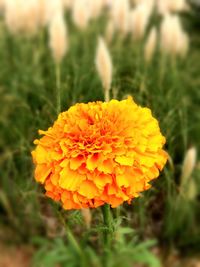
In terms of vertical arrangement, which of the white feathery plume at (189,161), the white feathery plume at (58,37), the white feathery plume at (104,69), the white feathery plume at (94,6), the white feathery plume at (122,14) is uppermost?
the white feathery plume at (94,6)

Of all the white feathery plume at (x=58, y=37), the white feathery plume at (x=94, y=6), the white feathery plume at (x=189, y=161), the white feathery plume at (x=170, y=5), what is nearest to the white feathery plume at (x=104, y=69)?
the white feathery plume at (x=189, y=161)

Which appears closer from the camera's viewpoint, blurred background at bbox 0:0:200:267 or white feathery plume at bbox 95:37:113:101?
white feathery plume at bbox 95:37:113:101

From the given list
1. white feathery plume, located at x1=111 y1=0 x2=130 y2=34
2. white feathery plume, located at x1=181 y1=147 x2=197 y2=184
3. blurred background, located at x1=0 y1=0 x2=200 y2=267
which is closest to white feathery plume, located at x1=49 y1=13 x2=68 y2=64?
blurred background, located at x1=0 y1=0 x2=200 y2=267

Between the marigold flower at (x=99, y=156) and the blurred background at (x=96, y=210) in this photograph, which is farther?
the blurred background at (x=96, y=210)

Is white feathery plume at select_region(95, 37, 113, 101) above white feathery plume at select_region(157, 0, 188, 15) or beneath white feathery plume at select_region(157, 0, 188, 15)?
beneath

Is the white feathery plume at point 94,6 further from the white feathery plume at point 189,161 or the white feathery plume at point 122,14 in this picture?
the white feathery plume at point 189,161

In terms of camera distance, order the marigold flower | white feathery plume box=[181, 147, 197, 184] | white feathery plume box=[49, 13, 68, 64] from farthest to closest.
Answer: white feathery plume box=[49, 13, 68, 64], white feathery plume box=[181, 147, 197, 184], the marigold flower

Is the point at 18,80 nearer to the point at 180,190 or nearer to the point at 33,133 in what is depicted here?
the point at 33,133

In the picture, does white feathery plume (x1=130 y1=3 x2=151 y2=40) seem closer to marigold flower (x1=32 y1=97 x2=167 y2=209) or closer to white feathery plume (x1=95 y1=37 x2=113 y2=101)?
white feathery plume (x1=95 y1=37 x2=113 y2=101)
